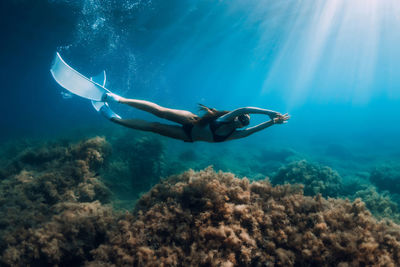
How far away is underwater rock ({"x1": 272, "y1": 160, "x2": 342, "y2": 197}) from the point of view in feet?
30.8

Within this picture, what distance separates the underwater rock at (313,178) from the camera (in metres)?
9.40

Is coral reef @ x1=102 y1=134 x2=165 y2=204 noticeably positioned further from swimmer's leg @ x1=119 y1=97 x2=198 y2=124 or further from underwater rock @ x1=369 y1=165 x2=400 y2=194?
underwater rock @ x1=369 y1=165 x2=400 y2=194

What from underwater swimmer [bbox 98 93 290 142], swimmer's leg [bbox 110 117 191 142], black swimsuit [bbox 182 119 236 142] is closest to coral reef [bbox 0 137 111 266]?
swimmer's leg [bbox 110 117 191 142]

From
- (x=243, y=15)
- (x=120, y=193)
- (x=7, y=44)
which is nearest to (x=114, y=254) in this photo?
(x=120, y=193)

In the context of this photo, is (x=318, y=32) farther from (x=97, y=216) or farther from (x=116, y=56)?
(x=97, y=216)

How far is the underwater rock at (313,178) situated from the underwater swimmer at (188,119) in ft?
22.1

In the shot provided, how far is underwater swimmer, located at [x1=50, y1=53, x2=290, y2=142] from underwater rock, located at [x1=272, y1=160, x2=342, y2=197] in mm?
6725

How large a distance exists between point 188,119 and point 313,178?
29.0 feet

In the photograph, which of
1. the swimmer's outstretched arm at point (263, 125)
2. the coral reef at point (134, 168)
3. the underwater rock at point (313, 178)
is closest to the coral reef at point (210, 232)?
the swimmer's outstretched arm at point (263, 125)

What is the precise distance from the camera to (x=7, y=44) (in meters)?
25.8

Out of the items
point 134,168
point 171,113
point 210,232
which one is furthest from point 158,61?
point 210,232

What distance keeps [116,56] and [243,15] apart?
2487 cm

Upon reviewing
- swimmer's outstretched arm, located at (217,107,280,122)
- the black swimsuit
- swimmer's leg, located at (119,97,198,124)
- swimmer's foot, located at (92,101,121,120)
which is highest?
swimmer's foot, located at (92,101,121,120)

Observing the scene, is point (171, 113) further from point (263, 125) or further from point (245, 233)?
point (245, 233)
